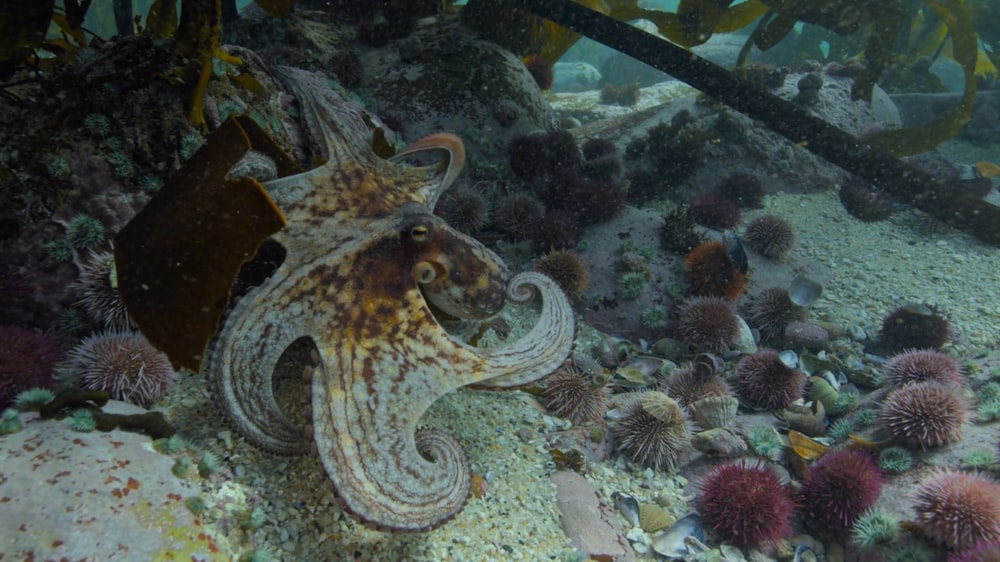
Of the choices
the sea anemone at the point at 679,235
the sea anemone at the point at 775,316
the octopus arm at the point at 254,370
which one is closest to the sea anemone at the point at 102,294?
the octopus arm at the point at 254,370

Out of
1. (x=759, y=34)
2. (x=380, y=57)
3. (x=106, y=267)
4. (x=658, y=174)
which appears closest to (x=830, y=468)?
(x=106, y=267)

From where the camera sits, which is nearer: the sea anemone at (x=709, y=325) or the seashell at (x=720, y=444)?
the seashell at (x=720, y=444)

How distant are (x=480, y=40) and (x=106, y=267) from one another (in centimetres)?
638

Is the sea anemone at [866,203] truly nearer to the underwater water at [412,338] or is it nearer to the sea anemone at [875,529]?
the underwater water at [412,338]

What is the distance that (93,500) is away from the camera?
2.01 meters

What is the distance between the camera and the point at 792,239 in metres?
7.04

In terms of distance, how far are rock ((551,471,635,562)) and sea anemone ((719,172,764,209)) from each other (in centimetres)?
668

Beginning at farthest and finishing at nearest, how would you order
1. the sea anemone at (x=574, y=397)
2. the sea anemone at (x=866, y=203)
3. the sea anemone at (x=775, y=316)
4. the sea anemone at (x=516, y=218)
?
the sea anemone at (x=866, y=203) → the sea anemone at (x=516, y=218) → the sea anemone at (x=775, y=316) → the sea anemone at (x=574, y=397)

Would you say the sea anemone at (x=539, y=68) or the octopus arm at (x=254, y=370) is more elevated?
the octopus arm at (x=254, y=370)

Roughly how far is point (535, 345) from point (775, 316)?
4.42m

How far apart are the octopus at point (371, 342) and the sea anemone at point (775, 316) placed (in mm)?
3997

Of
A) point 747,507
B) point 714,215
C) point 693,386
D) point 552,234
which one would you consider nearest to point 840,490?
point 747,507

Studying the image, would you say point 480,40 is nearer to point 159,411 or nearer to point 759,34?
point 759,34

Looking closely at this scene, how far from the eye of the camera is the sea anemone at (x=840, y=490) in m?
3.63
